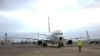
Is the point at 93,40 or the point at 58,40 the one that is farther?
the point at 93,40

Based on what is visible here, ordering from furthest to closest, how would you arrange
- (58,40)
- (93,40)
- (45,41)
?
(93,40) → (45,41) → (58,40)

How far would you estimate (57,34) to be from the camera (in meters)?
54.5

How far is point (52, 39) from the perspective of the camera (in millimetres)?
57156

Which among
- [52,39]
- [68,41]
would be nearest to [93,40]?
[68,41]

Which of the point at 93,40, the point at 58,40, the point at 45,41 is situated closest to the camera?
the point at 58,40

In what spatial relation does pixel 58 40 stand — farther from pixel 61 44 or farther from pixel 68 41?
pixel 68 41

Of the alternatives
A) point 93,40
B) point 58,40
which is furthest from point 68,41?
point 93,40

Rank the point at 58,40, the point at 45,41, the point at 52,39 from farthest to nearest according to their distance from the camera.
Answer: the point at 45,41
the point at 52,39
the point at 58,40

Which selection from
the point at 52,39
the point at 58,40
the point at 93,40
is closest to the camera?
the point at 58,40

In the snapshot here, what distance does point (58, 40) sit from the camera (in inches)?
2093

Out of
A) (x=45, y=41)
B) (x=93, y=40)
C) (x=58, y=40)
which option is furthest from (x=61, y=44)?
(x=93, y=40)

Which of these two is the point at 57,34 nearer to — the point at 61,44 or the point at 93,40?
the point at 61,44

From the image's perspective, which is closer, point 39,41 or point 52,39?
point 52,39

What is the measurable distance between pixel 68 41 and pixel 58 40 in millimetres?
10535
